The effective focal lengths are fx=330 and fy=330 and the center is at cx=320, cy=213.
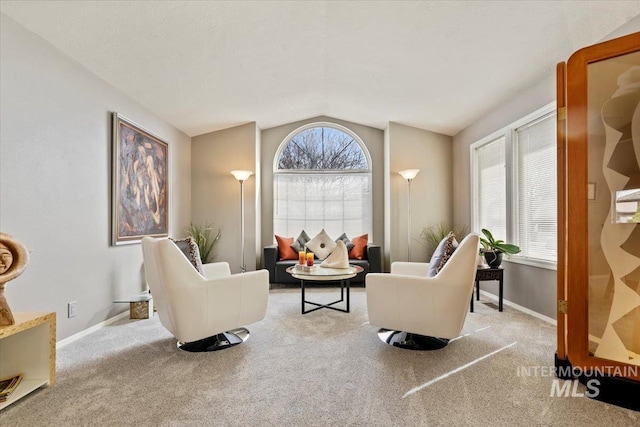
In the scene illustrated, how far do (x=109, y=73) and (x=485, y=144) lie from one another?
4.51 m

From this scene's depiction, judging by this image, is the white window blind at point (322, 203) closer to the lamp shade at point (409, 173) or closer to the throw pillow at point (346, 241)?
the throw pillow at point (346, 241)

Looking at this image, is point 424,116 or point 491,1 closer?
point 491,1

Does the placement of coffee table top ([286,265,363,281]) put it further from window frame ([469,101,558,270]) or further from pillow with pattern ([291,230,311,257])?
window frame ([469,101,558,270])

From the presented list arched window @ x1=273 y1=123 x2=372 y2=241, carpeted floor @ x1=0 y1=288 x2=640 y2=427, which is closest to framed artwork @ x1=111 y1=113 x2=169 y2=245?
carpeted floor @ x1=0 y1=288 x2=640 y2=427

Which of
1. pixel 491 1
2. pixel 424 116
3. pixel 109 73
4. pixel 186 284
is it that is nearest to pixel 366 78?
pixel 424 116

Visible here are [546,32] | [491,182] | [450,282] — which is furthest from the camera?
[491,182]

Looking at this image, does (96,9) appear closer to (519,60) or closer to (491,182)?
(519,60)

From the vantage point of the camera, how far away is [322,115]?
5848mm

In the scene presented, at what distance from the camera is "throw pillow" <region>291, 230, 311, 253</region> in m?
5.35

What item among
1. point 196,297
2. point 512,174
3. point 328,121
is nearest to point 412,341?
point 196,297

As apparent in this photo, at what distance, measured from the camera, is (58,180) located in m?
2.65

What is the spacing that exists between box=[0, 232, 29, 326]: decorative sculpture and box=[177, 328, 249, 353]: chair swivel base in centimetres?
111

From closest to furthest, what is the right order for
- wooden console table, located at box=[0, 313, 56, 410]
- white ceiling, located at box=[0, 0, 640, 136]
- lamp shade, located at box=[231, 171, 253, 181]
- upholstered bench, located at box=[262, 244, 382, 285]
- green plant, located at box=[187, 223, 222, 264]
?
wooden console table, located at box=[0, 313, 56, 410] < white ceiling, located at box=[0, 0, 640, 136] < upholstered bench, located at box=[262, 244, 382, 285] < lamp shade, located at box=[231, 171, 253, 181] < green plant, located at box=[187, 223, 222, 264]

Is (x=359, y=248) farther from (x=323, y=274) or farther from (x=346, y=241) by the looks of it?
(x=323, y=274)
